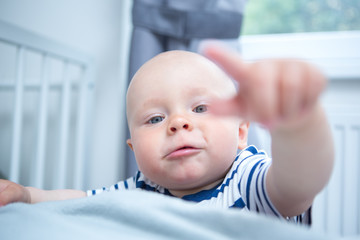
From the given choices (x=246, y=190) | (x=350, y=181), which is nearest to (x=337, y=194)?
(x=350, y=181)

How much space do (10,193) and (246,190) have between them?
1.48 ft

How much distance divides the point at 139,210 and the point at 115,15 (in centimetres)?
126

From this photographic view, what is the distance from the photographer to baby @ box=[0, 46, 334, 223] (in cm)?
31

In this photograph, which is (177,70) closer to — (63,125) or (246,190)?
(246,190)

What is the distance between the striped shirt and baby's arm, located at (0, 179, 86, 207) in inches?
12.1

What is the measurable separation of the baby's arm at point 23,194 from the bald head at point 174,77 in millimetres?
249

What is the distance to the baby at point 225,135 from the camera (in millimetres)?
309

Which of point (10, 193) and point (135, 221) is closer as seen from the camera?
point (135, 221)

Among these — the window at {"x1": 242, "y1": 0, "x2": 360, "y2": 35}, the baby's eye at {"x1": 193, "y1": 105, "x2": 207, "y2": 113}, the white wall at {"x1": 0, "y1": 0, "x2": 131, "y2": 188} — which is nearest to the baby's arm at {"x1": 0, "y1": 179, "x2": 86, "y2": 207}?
the baby's eye at {"x1": 193, "y1": 105, "x2": 207, "y2": 113}

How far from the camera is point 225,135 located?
631mm

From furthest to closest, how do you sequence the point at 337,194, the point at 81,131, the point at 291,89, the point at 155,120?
1. the point at 81,131
2. the point at 337,194
3. the point at 155,120
4. the point at 291,89

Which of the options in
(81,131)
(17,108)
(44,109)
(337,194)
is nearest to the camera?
(17,108)

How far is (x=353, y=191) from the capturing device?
3.78 ft

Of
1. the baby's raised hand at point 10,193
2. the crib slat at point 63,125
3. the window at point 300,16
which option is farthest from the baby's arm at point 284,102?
the window at point 300,16
